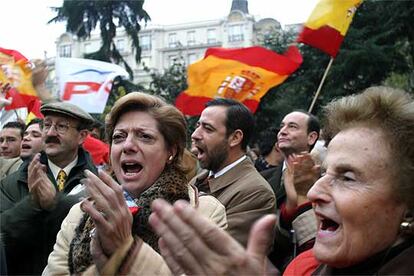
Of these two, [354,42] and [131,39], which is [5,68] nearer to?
[354,42]

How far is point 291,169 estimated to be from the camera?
348cm

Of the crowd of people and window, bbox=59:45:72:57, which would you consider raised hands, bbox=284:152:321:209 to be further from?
window, bbox=59:45:72:57

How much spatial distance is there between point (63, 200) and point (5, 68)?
3.73 metres

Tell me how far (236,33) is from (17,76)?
260 ft

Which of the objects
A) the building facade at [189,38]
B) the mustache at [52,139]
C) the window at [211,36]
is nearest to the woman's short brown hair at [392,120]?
the mustache at [52,139]

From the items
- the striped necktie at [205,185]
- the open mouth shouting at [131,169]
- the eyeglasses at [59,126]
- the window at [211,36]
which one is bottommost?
the window at [211,36]

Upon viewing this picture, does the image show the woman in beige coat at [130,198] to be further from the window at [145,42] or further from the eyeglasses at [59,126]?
the window at [145,42]

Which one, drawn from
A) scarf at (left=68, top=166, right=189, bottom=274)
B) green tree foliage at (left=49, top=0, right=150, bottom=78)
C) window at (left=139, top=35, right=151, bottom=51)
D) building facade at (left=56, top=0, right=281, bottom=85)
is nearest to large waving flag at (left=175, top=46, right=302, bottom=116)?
scarf at (left=68, top=166, right=189, bottom=274)

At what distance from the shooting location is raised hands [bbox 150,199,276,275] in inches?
52.7

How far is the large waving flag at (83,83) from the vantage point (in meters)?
7.10

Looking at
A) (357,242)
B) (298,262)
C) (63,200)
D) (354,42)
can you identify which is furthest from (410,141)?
(354,42)

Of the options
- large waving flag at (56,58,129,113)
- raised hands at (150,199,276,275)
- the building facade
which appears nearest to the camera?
raised hands at (150,199,276,275)

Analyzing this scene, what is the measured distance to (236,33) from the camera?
8400 centimetres

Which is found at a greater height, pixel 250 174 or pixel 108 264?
pixel 108 264
